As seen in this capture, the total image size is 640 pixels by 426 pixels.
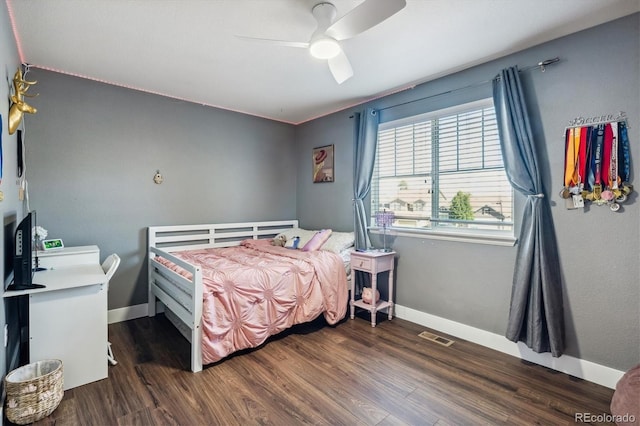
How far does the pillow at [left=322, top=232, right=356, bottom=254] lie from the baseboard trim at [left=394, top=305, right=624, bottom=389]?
2.90 ft

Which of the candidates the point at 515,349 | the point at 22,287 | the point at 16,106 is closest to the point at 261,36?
the point at 16,106

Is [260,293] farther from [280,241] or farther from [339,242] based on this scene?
[280,241]

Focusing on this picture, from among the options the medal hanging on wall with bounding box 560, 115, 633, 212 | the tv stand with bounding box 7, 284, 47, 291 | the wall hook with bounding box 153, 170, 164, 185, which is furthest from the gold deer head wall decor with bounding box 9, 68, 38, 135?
the medal hanging on wall with bounding box 560, 115, 633, 212

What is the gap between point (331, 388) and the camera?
2158mm

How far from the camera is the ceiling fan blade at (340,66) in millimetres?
2225

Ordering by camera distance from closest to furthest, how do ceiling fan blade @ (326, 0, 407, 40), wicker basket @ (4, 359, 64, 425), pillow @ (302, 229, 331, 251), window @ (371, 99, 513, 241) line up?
ceiling fan blade @ (326, 0, 407, 40), wicker basket @ (4, 359, 64, 425), window @ (371, 99, 513, 241), pillow @ (302, 229, 331, 251)

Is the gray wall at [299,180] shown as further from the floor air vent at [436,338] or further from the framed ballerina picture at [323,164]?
the floor air vent at [436,338]

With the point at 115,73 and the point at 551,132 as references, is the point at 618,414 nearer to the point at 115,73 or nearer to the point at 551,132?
the point at 551,132

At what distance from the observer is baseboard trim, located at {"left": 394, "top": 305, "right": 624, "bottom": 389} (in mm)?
2209

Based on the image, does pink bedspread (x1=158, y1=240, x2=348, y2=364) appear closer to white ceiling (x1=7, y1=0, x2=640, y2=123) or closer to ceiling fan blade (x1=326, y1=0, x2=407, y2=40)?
white ceiling (x1=7, y1=0, x2=640, y2=123)

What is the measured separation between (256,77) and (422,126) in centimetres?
179

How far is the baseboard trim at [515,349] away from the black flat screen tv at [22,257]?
3187mm

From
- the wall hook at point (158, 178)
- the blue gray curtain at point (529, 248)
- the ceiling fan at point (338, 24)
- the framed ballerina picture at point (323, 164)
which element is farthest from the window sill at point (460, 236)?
the wall hook at point (158, 178)

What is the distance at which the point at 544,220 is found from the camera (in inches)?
95.6
